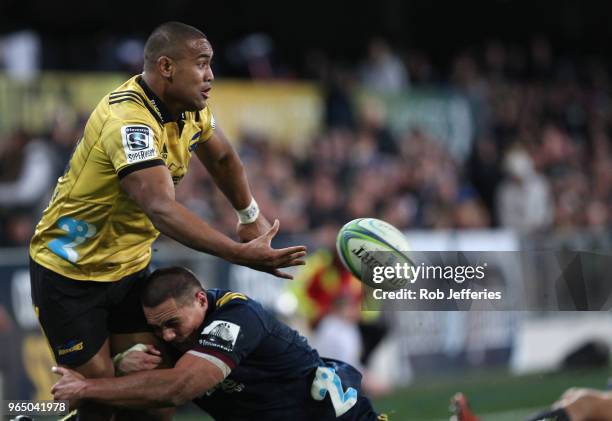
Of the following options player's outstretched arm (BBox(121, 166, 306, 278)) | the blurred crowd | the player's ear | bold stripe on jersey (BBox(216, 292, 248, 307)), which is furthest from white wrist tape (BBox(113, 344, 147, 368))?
the blurred crowd

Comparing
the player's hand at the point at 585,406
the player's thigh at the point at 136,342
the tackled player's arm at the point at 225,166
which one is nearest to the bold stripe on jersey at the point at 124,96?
the tackled player's arm at the point at 225,166

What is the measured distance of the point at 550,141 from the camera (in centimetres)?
1830

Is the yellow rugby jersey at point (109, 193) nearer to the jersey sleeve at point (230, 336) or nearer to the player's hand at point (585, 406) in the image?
the jersey sleeve at point (230, 336)

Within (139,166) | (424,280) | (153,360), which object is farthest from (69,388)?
(424,280)

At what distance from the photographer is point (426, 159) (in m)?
16.4

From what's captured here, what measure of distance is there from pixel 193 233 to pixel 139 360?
3.07 feet

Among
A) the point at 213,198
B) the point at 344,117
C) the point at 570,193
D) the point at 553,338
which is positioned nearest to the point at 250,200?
the point at 213,198

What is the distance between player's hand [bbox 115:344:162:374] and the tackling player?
0.12 metres

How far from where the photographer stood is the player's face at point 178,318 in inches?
229

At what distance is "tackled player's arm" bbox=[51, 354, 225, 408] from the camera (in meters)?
5.65

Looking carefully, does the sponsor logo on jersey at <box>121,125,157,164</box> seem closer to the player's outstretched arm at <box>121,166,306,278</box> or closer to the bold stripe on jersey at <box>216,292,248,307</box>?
the player's outstretched arm at <box>121,166,306,278</box>

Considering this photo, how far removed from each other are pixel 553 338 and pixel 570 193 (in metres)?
3.45

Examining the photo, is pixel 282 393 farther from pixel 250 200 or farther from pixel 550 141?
pixel 550 141

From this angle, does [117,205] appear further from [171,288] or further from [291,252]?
[291,252]
